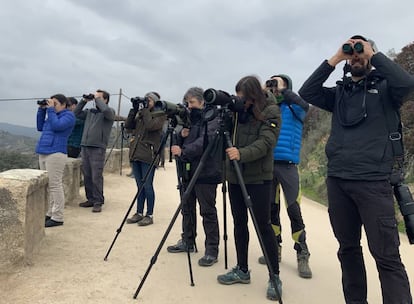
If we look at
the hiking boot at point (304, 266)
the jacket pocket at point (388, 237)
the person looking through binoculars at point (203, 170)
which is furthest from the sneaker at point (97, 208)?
the jacket pocket at point (388, 237)

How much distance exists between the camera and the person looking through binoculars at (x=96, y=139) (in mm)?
6023

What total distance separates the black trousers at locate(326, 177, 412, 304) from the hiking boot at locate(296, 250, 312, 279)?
0.96m

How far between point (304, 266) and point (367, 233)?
1441 mm

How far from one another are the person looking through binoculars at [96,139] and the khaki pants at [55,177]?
985mm

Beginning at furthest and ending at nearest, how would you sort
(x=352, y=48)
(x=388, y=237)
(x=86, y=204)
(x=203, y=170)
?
(x=86, y=204), (x=203, y=170), (x=352, y=48), (x=388, y=237)

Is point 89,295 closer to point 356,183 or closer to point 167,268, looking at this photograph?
point 167,268

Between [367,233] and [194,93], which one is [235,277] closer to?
[367,233]

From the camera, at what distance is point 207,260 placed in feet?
13.0

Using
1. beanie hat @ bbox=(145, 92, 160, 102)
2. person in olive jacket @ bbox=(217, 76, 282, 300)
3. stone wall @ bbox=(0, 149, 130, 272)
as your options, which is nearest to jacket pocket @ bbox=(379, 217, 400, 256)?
person in olive jacket @ bbox=(217, 76, 282, 300)

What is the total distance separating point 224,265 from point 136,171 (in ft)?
7.04

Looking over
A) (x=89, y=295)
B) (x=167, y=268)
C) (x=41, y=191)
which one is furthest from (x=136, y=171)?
(x=89, y=295)

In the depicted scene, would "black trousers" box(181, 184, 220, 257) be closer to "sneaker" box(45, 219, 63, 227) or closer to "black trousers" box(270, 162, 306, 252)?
"black trousers" box(270, 162, 306, 252)

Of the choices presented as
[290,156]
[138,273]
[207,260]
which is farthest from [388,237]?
[138,273]

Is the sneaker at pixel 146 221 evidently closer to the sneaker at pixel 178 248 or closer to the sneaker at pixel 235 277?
the sneaker at pixel 178 248
